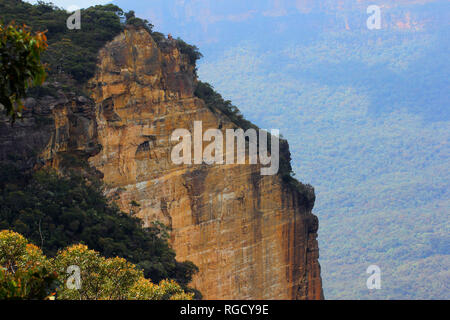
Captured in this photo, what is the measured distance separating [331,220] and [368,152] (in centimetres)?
3694

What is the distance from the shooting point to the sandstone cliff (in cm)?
4647

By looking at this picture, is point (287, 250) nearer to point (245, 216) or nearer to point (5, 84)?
point (245, 216)

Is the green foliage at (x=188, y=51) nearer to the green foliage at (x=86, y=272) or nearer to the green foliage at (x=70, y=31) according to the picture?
the green foliage at (x=70, y=31)

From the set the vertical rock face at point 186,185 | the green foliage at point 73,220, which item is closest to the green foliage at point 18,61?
the green foliage at point 73,220

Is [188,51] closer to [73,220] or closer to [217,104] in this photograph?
[217,104]

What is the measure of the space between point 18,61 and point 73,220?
25940mm

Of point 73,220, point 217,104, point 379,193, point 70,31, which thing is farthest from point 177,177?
point 379,193

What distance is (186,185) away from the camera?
51.0 m

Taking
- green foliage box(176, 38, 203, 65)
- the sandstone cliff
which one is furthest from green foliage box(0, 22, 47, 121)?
green foliage box(176, 38, 203, 65)

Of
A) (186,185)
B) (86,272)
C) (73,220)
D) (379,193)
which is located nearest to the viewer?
(86,272)

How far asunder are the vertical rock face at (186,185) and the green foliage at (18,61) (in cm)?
3138

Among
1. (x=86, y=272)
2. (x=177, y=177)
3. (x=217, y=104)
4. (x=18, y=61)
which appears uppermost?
(x=217, y=104)

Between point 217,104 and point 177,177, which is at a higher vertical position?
point 217,104

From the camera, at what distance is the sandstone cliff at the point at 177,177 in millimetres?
46469
